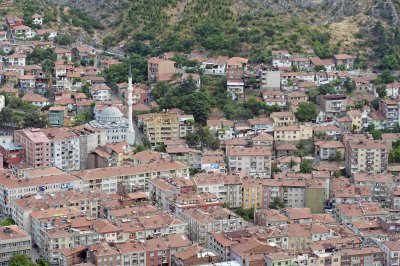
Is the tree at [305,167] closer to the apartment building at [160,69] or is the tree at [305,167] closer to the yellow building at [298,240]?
the yellow building at [298,240]

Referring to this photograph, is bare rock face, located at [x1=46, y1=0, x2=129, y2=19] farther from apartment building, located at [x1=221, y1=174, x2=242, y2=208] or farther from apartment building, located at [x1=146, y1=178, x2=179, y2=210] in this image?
apartment building, located at [x1=221, y1=174, x2=242, y2=208]

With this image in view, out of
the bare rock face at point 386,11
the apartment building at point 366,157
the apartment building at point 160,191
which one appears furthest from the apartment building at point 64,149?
the bare rock face at point 386,11

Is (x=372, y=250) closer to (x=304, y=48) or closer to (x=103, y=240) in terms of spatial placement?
(x=103, y=240)

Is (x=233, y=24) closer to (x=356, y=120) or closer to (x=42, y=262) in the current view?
(x=356, y=120)

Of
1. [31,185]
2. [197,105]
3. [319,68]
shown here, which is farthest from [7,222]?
Result: [319,68]

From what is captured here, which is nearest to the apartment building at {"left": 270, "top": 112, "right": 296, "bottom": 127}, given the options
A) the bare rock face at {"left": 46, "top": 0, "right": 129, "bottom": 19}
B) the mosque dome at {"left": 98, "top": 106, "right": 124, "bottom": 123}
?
the mosque dome at {"left": 98, "top": 106, "right": 124, "bottom": 123}
